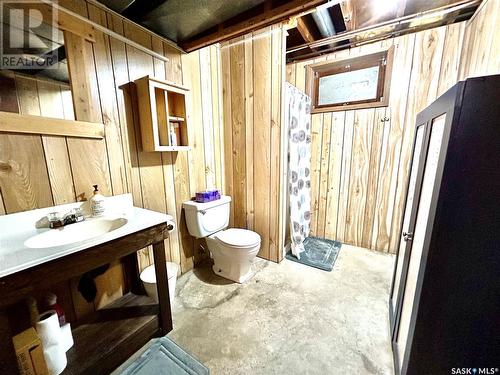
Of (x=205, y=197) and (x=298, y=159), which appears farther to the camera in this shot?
(x=298, y=159)

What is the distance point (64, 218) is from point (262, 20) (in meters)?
1.68

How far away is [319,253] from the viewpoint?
2352 mm

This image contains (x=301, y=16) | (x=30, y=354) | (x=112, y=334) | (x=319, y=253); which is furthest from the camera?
(x=319, y=253)

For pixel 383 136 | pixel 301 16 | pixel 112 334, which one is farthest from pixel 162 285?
pixel 383 136

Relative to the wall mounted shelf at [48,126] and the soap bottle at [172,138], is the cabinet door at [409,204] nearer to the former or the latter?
the soap bottle at [172,138]

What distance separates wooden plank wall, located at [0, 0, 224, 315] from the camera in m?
1.09

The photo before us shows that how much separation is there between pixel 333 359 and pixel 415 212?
3.13ft

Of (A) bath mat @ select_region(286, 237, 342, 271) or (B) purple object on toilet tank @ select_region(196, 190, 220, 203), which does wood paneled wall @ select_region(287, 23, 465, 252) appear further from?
(B) purple object on toilet tank @ select_region(196, 190, 220, 203)

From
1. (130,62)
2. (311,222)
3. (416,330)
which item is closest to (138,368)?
(416,330)

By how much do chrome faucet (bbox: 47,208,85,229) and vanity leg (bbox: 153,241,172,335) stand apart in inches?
18.8

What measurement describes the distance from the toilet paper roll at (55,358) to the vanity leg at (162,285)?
1.58 feet

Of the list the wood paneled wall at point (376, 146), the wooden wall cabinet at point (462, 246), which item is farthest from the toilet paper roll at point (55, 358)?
the wood paneled wall at point (376, 146)

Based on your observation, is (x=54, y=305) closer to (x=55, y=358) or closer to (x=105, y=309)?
(x=55, y=358)

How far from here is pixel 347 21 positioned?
1.78m
